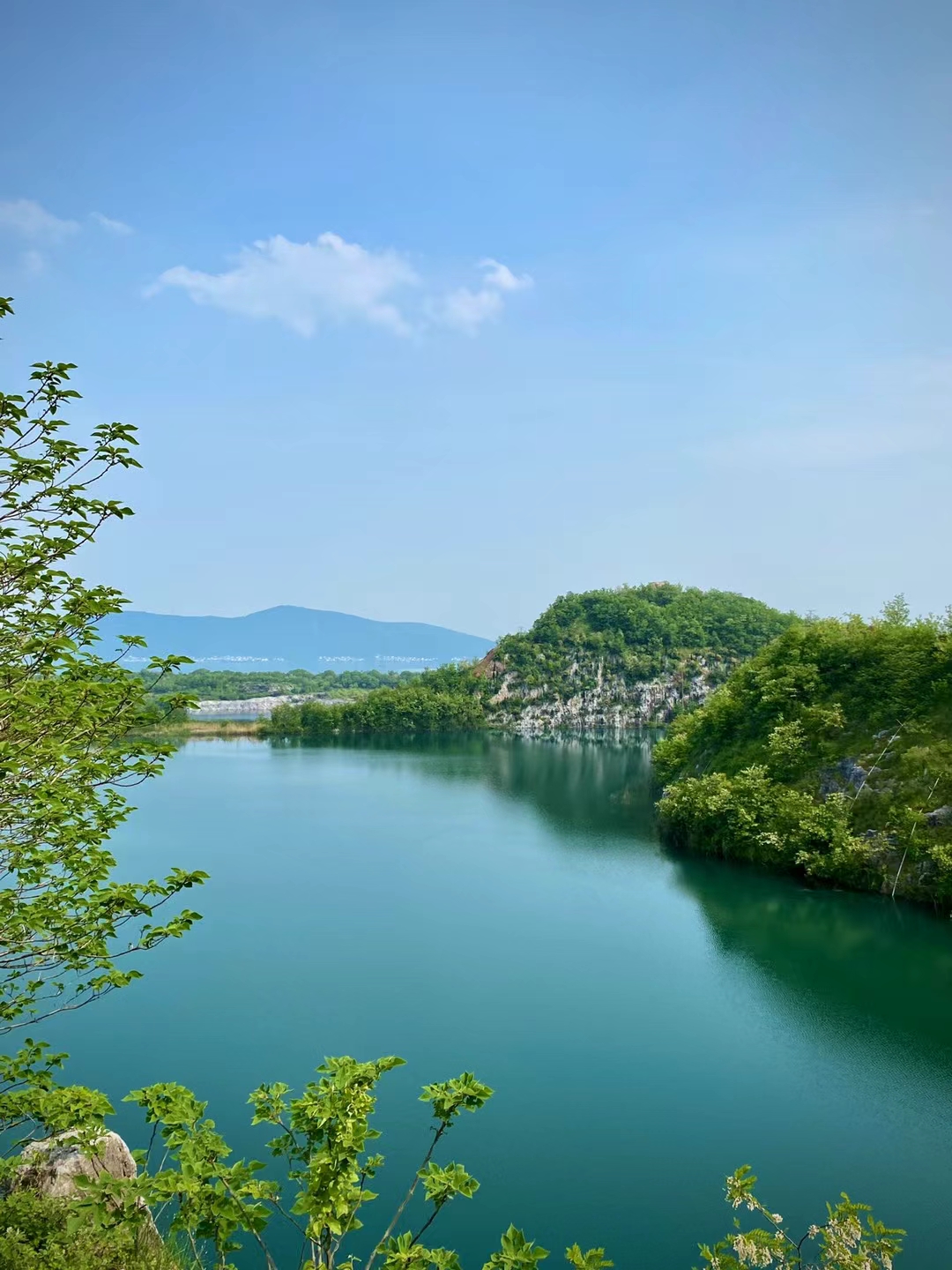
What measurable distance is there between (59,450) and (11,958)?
3788 millimetres

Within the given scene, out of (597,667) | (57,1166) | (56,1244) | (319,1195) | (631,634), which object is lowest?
(57,1166)

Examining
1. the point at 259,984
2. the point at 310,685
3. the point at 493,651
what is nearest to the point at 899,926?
the point at 259,984

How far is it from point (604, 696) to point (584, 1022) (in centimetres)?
7875

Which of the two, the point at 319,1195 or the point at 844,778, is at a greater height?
the point at 844,778

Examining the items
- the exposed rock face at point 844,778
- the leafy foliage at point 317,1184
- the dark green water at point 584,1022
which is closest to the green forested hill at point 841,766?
the exposed rock face at point 844,778

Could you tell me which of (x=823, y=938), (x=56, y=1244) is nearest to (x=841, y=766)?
(x=823, y=938)

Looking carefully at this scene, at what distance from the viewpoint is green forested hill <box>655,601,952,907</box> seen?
20188 mm

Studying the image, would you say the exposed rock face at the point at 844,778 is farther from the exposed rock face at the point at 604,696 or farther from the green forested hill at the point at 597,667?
the exposed rock face at the point at 604,696

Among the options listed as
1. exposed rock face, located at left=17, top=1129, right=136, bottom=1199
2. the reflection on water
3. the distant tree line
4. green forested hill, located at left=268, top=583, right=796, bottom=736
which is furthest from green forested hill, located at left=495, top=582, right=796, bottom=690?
exposed rock face, located at left=17, top=1129, right=136, bottom=1199

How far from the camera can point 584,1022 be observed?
13.8 meters

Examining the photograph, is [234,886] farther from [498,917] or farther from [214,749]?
[214,749]

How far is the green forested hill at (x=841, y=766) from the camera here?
2019 cm

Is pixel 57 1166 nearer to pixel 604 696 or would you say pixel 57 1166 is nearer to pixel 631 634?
pixel 604 696

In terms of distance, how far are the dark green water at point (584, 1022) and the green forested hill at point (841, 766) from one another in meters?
1.21
